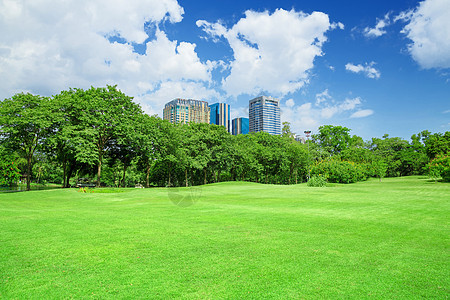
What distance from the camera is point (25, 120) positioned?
28.5 meters

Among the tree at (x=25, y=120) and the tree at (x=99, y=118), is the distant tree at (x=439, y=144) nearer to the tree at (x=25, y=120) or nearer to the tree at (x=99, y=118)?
the tree at (x=99, y=118)

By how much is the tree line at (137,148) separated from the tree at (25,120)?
0.09 m

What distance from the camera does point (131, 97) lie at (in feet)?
124

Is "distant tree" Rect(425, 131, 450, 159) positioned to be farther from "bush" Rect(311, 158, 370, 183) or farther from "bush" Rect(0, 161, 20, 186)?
"bush" Rect(0, 161, 20, 186)

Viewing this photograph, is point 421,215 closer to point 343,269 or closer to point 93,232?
point 343,269

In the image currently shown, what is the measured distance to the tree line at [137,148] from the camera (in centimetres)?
3052

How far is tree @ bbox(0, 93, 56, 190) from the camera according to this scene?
2877 cm

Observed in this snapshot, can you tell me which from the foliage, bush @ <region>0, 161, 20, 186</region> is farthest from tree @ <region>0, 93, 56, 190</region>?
the foliage

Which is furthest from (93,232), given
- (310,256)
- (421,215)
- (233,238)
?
(421,215)

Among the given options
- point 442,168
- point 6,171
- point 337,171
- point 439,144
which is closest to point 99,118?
point 6,171

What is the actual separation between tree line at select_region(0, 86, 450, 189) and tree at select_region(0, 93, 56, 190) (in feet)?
0.30

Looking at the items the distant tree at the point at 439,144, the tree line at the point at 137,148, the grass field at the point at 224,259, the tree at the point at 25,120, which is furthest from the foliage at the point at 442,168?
the tree at the point at 25,120

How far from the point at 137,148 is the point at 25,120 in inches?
513

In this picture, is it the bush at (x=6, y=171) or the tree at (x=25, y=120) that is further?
the tree at (x=25, y=120)
